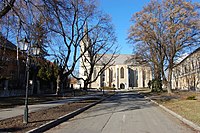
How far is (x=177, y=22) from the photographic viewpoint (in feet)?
122

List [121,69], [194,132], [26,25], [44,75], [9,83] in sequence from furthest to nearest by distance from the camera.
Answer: [121,69]
[44,75]
[9,83]
[26,25]
[194,132]

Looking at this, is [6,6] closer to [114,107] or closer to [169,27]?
[114,107]

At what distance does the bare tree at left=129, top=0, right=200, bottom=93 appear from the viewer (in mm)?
35625

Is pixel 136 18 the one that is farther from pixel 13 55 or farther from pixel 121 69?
pixel 121 69

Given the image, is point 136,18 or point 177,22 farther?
point 136,18

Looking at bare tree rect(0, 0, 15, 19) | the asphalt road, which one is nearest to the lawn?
the asphalt road

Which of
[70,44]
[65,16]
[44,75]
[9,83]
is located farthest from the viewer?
[44,75]

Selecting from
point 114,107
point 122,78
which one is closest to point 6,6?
point 114,107

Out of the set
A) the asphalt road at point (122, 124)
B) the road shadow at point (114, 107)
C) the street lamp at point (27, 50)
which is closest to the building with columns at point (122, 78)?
the road shadow at point (114, 107)

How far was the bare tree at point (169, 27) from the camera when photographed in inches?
1403

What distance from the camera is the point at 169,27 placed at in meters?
35.6

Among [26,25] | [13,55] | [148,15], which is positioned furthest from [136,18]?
[26,25]

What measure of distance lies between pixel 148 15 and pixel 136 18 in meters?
2.16

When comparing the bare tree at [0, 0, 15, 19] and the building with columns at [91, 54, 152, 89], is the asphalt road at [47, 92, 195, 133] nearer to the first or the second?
the bare tree at [0, 0, 15, 19]
